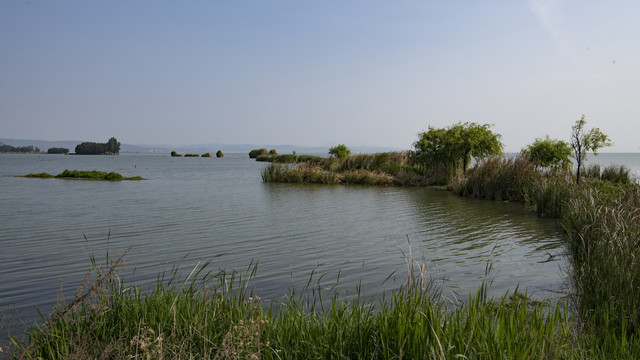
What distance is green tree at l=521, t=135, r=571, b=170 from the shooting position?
24.8m

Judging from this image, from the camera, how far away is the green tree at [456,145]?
2683 cm

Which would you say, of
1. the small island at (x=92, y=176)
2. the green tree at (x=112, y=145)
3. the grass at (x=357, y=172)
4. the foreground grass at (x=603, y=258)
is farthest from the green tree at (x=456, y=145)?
the green tree at (x=112, y=145)

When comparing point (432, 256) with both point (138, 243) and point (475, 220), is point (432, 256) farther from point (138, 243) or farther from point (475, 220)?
point (138, 243)

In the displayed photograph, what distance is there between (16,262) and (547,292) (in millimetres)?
9297

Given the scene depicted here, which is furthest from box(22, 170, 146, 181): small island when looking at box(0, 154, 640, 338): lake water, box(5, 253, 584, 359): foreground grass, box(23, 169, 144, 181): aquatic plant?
box(5, 253, 584, 359): foreground grass

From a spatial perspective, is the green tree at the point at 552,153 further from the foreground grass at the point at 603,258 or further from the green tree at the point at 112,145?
the green tree at the point at 112,145

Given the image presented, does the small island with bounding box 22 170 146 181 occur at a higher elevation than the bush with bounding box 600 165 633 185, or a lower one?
lower

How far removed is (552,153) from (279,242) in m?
20.6

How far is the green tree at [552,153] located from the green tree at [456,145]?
2.13 metres

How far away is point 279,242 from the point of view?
10234mm

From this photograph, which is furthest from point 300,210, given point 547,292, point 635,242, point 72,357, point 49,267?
point 72,357

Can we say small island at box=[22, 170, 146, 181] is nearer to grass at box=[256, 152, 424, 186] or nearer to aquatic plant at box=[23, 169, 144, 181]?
aquatic plant at box=[23, 169, 144, 181]

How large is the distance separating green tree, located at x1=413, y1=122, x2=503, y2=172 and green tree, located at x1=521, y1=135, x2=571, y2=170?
2128 millimetres

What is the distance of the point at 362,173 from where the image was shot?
30391 millimetres
